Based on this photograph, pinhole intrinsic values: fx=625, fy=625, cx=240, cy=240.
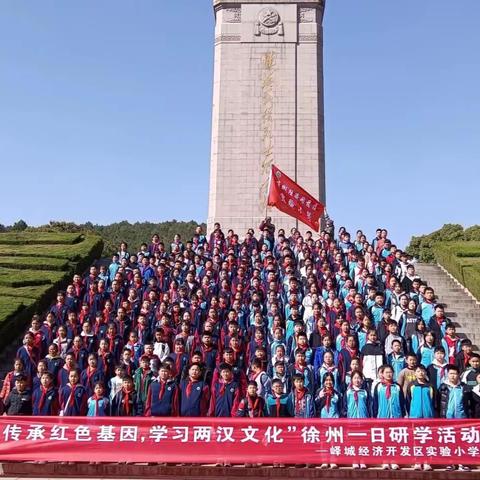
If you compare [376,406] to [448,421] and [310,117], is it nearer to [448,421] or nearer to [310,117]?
[448,421]

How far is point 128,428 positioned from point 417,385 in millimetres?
3593

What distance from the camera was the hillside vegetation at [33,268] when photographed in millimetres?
12906

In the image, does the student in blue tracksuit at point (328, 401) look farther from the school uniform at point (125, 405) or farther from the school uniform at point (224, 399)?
the school uniform at point (125, 405)

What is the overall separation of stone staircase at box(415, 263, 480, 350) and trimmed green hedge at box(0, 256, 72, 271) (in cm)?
959

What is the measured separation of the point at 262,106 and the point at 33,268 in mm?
9882

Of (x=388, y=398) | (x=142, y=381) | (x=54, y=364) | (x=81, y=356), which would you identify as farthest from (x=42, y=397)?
(x=388, y=398)

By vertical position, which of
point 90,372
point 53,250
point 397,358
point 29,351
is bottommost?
point 90,372

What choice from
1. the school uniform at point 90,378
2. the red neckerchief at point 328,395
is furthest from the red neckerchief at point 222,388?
the school uniform at point 90,378

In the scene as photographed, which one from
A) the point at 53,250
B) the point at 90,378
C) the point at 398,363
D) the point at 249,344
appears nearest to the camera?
the point at 90,378

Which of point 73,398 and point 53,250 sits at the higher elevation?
point 53,250

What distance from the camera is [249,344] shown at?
9680 millimetres

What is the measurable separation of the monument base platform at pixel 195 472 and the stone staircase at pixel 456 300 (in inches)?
186

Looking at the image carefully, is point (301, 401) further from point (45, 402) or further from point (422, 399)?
point (45, 402)

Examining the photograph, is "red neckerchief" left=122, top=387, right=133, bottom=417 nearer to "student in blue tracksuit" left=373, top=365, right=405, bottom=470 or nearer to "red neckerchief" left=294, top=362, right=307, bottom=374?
"red neckerchief" left=294, top=362, right=307, bottom=374
